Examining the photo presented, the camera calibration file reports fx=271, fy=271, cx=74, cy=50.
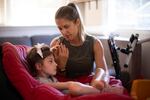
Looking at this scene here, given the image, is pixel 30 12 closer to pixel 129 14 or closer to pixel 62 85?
pixel 129 14

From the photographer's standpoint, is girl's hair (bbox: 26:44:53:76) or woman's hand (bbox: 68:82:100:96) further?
girl's hair (bbox: 26:44:53:76)

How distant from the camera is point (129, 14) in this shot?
294 cm

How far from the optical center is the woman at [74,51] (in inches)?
75.9

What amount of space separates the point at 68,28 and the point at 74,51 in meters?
0.20

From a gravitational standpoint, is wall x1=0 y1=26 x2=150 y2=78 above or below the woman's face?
below

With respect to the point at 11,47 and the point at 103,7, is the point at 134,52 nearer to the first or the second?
the point at 103,7

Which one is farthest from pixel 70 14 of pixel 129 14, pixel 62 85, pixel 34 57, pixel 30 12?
pixel 30 12

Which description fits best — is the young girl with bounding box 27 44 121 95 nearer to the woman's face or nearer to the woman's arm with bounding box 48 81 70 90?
the woman's arm with bounding box 48 81 70 90

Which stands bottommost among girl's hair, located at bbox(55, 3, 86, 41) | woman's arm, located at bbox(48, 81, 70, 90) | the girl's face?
woman's arm, located at bbox(48, 81, 70, 90)

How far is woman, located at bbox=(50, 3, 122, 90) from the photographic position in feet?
6.33

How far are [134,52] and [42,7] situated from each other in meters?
1.43

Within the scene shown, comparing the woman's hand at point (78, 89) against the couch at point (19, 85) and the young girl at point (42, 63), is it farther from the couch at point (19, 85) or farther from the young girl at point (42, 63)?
the young girl at point (42, 63)

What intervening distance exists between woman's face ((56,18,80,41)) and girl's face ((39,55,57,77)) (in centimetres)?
23

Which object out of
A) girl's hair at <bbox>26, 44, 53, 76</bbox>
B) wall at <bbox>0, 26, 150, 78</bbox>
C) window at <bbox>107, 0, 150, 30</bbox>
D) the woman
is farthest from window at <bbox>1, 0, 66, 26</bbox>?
girl's hair at <bbox>26, 44, 53, 76</bbox>
